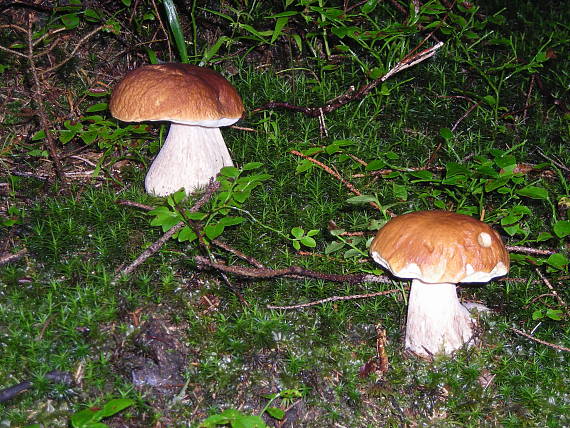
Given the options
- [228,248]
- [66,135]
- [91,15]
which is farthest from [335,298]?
[91,15]

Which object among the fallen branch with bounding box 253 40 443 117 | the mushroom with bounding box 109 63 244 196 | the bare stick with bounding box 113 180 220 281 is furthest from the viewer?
the fallen branch with bounding box 253 40 443 117

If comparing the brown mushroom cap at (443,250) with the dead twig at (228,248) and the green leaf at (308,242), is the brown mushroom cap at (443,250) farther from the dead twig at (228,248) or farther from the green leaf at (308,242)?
the dead twig at (228,248)

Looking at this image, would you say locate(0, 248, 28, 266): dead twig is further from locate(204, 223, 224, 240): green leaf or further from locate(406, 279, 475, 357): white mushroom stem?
locate(406, 279, 475, 357): white mushroom stem

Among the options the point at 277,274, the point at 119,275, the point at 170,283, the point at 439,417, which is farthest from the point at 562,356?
the point at 119,275

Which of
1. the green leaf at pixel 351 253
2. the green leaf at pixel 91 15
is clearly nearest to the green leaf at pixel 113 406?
the green leaf at pixel 351 253

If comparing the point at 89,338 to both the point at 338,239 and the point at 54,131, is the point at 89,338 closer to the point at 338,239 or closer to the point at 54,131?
the point at 338,239

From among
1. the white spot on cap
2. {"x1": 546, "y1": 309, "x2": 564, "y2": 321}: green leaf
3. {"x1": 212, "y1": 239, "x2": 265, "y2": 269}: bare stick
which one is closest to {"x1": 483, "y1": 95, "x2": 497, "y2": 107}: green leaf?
{"x1": 546, "y1": 309, "x2": 564, "y2": 321}: green leaf
